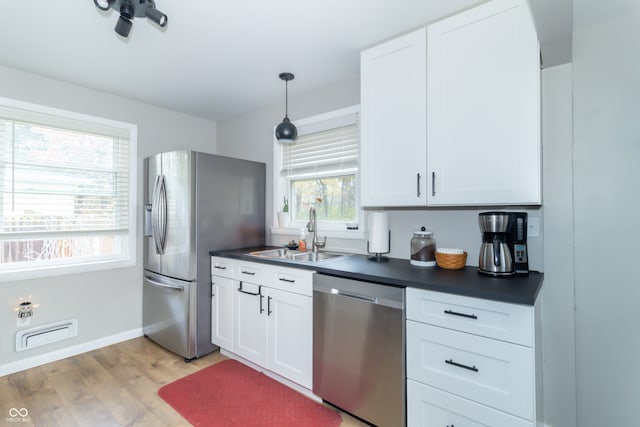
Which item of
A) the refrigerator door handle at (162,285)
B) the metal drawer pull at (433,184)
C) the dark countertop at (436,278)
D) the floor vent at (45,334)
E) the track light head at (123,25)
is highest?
the track light head at (123,25)

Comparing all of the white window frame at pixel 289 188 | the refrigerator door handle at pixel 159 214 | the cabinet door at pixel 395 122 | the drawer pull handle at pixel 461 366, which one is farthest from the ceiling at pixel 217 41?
the drawer pull handle at pixel 461 366

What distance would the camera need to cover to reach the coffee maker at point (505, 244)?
159 cm

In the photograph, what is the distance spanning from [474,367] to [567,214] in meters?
1.00

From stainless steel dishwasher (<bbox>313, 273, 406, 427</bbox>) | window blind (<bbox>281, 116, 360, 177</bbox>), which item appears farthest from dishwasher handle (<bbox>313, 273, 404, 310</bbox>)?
window blind (<bbox>281, 116, 360, 177</bbox>)

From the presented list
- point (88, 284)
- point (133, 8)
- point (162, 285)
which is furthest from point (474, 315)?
point (88, 284)

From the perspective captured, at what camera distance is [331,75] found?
8.45ft

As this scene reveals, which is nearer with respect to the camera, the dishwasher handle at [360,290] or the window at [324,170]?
the dishwasher handle at [360,290]

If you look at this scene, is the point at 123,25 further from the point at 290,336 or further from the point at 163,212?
the point at 290,336

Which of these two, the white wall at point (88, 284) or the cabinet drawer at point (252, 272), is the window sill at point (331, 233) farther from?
the white wall at point (88, 284)

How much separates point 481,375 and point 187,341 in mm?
2292

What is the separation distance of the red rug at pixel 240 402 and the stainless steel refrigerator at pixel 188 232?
43 cm

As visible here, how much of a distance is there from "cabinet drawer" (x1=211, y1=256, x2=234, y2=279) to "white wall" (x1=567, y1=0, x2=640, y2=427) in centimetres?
227

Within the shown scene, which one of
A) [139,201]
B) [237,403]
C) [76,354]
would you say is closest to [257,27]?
[139,201]

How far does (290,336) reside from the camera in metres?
2.11
